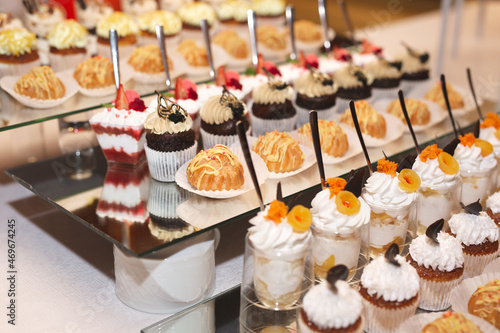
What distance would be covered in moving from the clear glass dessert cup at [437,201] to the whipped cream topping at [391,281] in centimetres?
44

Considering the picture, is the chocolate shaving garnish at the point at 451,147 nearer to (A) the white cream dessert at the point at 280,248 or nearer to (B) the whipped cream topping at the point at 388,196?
(B) the whipped cream topping at the point at 388,196

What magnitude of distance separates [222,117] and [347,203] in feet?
2.61

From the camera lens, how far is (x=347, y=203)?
1.76 meters

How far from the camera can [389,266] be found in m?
1.64

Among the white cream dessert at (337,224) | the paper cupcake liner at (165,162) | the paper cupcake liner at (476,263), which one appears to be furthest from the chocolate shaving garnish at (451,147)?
the paper cupcake liner at (165,162)

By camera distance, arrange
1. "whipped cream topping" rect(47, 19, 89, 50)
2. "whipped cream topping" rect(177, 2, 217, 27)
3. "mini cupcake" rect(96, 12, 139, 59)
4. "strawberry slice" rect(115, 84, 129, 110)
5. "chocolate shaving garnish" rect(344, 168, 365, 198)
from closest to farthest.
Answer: "chocolate shaving garnish" rect(344, 168, 365, 198), "strawberry slice" rect(115, 84, 129, 110), "whipped cream topping" rect(47, 19, 89, 50), "mini cupcake" rect(96, 12, 139, 59), "whipped cream topping" rect(177, 2, 217, 27)

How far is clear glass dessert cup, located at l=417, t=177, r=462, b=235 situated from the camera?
2.06 metres

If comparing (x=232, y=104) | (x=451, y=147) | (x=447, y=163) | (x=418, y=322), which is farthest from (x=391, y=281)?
(x=232, y=104)

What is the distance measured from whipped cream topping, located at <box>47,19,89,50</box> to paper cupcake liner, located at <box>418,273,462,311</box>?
2.19 m

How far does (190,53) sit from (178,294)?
171cm

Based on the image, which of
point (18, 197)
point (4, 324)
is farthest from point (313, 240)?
point (18, 197)

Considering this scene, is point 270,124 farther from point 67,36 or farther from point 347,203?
point 67,36

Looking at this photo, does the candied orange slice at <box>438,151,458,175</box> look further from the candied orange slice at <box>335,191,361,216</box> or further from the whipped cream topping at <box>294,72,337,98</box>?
the whipped cream topping at <box>294,72,337,98</box>

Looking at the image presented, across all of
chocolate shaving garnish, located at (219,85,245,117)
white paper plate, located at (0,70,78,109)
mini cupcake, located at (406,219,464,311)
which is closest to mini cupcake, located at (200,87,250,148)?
chocolate shaving garnish, located at (219,85,245,117)
